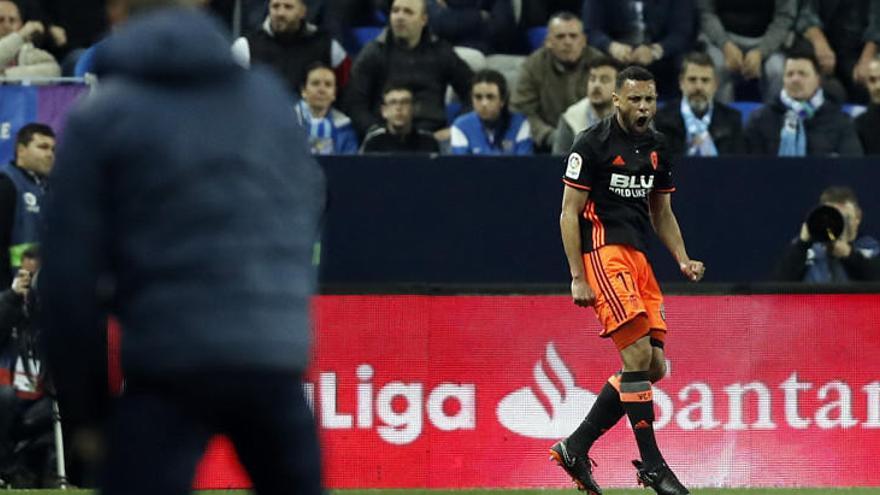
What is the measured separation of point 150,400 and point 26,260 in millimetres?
Answer: 7470

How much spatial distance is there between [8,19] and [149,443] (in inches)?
406

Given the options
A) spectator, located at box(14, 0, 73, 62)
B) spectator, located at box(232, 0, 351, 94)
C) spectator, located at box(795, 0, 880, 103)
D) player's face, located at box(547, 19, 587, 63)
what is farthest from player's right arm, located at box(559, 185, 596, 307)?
spectator, located at box(14, 0, 73, 62)

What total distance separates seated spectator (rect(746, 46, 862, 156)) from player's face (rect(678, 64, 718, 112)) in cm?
40

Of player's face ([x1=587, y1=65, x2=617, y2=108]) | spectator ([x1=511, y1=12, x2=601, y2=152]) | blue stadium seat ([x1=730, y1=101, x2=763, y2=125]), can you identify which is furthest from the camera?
blue stadium seat ([x1=730, y1=101, x2=763, y2=125])

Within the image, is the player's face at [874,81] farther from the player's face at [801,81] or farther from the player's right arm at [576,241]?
the player's right arm at [576,241]

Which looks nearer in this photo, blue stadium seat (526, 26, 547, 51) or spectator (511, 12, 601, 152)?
spectator (511, 12, 601, 152)

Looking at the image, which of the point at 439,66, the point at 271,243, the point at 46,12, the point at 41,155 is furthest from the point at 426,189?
the point at 271,243

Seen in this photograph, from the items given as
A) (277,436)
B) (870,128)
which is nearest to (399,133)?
(870,128)

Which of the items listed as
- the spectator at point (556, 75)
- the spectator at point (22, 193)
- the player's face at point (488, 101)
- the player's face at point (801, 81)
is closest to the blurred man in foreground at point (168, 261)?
the spectator at point (22, 193)

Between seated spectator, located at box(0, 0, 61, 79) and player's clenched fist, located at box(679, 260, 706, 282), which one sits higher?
seated spectator, located at box(0, 0, 61, 79)

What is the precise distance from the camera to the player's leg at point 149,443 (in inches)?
150

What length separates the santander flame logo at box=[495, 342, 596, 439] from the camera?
34.5ft

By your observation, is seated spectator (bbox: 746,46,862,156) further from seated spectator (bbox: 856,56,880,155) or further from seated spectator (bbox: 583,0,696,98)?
seated spectator (bbox: 583,0,696,98)

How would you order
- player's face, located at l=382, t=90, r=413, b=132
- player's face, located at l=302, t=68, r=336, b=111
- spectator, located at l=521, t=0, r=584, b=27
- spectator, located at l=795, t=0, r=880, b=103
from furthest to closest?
spectator, located at l=521, t=0, r=584, b=27 < spectator, located at l=795, t=0, r=880, b=103 < player's face, located at l=302, t=68, r=336, b=111 < player's face, located at l=382, t=90, r=413, b=132
